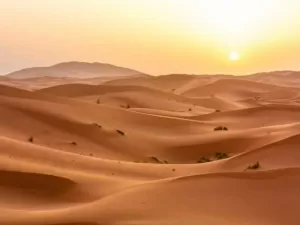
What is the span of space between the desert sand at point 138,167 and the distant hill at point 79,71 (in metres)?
101

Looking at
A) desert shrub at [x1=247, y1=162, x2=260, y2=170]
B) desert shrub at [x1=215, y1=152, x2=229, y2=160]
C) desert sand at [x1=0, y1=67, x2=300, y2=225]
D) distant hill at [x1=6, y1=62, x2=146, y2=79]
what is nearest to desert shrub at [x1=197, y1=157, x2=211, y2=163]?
desert sand at [x1=0, y1=67, x2=300, y2=225]

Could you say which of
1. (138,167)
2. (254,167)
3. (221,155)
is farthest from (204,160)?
(254,167)

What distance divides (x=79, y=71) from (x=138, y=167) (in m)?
123

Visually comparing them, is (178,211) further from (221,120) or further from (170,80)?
(170,80)

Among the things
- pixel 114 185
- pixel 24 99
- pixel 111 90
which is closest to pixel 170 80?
pixel 111 90

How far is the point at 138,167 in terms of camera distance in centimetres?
930

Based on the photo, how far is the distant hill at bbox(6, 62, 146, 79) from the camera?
395ft

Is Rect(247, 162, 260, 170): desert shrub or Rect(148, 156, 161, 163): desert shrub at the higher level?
Rect(148, 156, 161, 163): desert shrub

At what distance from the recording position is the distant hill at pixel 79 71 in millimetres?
120300

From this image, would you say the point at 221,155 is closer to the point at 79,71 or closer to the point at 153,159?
the point at 153,159

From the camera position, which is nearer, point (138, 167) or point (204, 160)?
point (138, 167)

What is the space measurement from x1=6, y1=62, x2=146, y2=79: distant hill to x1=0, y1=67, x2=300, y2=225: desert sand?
10128 centimetres

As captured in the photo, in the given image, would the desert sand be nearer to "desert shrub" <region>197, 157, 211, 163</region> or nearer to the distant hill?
"desert shrub" <region>197, 157, 211, 163</region>

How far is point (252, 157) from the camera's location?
9.33m
